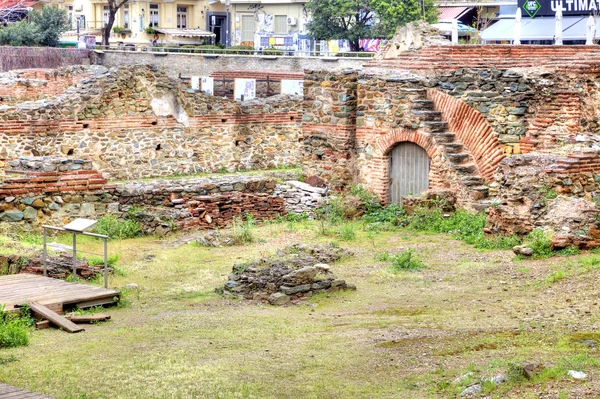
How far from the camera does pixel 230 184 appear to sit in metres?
17.8

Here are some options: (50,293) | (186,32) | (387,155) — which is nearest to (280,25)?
(186,32)

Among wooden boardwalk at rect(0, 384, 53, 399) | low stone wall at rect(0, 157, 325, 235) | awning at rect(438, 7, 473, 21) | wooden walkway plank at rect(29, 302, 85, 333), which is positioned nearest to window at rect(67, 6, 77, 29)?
awning at rect(438, 7, 473, 21)

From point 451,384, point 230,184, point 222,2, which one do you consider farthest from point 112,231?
point 222,2

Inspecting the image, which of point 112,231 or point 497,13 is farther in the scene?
point 497,13

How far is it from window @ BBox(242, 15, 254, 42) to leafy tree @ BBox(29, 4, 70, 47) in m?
9.46

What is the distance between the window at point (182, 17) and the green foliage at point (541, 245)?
1797 inches

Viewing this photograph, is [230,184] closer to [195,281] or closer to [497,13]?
[195,281]

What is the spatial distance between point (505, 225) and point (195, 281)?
4239 mm

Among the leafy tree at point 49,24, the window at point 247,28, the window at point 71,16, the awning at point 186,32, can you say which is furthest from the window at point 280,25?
the window at point 71,16

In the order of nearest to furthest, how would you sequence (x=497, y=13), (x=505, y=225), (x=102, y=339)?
(x=102, y=339) → (x=505, y=225) → (x=497, y=13)

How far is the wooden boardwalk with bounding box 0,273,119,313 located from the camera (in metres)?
11.2

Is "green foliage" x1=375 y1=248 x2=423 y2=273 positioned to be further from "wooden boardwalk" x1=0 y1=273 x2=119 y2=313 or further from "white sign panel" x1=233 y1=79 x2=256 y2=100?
"white sign panel" x1=233 y1=79 x2=256 y2=100

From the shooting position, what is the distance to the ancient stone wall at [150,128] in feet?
71.3

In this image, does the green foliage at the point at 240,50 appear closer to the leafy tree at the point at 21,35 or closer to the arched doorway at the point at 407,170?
the leafy tree at the point at 21,35
